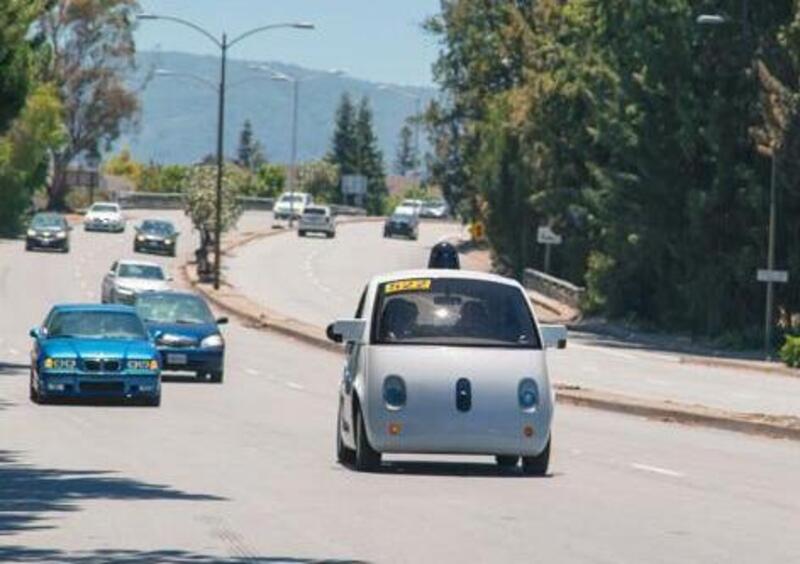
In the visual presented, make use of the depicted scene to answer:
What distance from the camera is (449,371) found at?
72.0 ft

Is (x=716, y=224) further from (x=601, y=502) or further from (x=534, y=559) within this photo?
(x=534, y=559)

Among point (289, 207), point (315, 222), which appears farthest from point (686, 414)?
point (289, 207)

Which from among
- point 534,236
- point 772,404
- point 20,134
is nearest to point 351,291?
point 534,236

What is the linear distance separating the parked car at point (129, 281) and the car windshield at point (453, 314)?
3874 centimetres

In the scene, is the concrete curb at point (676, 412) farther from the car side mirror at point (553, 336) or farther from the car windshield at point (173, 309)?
the car side mirror at point (553, 336)

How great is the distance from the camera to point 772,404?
39500 mm

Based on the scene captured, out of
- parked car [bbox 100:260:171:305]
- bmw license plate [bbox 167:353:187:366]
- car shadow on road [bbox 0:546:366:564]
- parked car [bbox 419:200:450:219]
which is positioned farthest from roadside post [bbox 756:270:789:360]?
parked car [bbox 419:200:450:219]

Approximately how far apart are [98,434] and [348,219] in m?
136

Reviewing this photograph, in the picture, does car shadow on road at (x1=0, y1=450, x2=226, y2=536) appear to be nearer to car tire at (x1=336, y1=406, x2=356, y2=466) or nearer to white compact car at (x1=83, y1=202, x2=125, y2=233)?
car tire at (x1=336, y1=406, x2=356, y2=466)

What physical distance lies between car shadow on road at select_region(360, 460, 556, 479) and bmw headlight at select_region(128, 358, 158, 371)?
9950 mm

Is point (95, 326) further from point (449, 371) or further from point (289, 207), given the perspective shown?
point (289, 207)

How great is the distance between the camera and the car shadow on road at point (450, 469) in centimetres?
2239

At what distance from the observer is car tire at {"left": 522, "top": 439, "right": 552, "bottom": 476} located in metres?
22.5

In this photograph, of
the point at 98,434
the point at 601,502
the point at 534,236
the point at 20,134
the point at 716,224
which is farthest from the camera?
the point at 20,134
